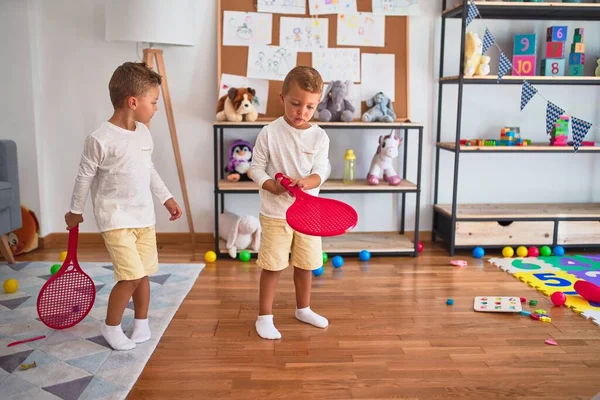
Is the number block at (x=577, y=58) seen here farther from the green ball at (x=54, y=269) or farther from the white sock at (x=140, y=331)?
the green ball at (x=54, y=269)

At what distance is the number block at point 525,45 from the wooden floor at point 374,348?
1378 millimetres

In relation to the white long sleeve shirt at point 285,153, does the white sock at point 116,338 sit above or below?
below

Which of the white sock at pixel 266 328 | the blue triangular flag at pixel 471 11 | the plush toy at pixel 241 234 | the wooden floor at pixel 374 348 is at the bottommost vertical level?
the wooden floor at pixel 374 348

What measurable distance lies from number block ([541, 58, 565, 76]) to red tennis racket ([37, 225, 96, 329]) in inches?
109

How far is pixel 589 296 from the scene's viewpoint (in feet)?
8.72

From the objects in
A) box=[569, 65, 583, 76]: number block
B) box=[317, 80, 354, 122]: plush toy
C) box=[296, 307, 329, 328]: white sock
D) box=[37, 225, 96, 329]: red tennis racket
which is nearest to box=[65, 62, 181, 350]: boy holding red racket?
box=[37, 225, 96, 329]: red tennis racket

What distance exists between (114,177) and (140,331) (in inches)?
23.1

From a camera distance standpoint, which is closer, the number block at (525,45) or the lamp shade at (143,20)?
the lamp shade at (143,20)

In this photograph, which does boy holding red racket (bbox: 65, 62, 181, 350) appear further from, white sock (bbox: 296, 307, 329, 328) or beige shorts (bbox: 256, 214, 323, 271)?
white sock (bbox: 296, 307, 329, 328)

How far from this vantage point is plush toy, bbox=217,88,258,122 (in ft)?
11.0

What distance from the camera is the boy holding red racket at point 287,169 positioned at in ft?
6.92

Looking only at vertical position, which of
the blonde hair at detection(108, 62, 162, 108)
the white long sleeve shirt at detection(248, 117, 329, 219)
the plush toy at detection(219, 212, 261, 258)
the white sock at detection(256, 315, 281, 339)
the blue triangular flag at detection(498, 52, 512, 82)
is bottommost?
the white sock at detection(256, 315, 281, 339)

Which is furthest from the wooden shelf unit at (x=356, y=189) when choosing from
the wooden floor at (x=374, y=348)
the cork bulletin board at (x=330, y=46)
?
the wooden floor at (x=374, y=348)

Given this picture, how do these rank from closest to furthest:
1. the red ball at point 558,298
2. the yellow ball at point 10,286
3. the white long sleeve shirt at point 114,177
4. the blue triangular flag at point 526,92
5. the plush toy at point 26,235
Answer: the white long sleeve shirt at point 114,177 < the red ball at point 558,298 < the yellow ball at point 10,286 < the blue triangular flag at point 526,92 < the plush toy at point 26,235
